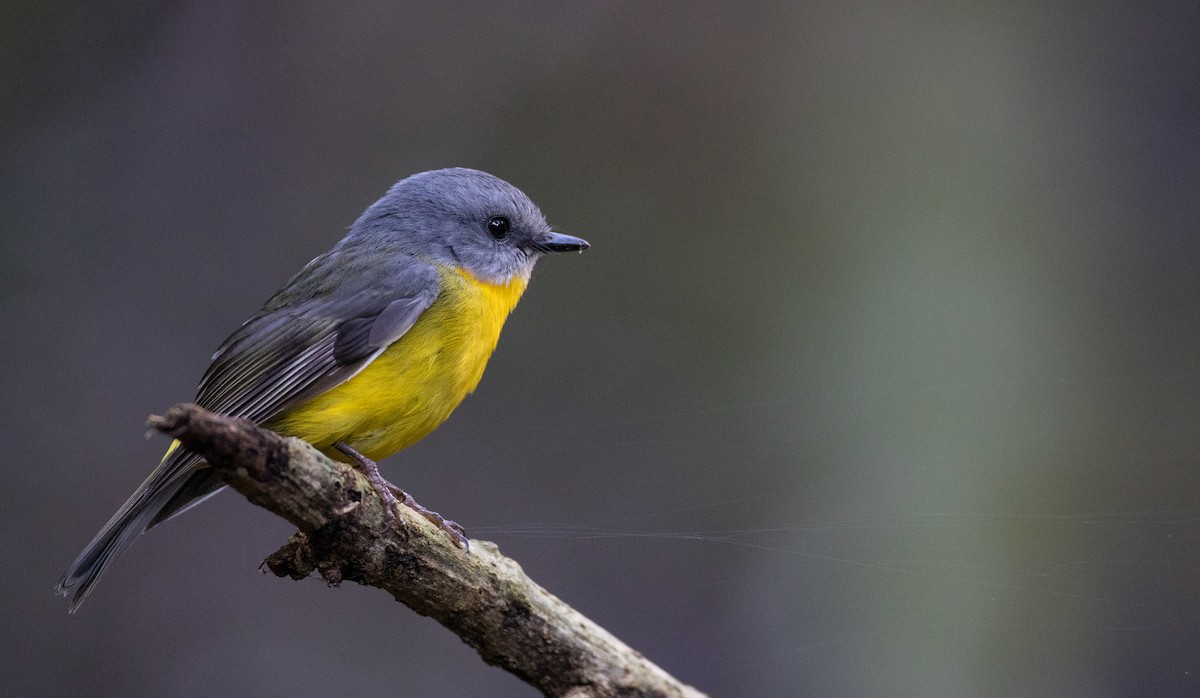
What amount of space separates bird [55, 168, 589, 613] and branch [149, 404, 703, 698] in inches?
5.1

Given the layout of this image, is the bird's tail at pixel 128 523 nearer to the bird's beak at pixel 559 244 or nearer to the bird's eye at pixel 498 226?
the bird's eye at pixel 498 226

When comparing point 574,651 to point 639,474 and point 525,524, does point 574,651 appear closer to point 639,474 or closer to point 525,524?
point 525,524

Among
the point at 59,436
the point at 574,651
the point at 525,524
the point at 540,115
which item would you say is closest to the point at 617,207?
the point at 540,115

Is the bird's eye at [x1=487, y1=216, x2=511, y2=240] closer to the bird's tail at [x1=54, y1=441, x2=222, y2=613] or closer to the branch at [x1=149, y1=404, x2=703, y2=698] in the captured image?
the bird's tail at [x1=54, y1=441, x2=222, y2=613]

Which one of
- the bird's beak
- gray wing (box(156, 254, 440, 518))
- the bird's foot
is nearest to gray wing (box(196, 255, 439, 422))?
gray wing (box(156, 254, 440, 518))

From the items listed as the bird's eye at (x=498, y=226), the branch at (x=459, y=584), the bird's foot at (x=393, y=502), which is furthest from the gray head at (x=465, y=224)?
the branch at (x=459, y=584)

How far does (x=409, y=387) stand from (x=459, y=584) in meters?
0.77

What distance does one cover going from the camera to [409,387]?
3139mm

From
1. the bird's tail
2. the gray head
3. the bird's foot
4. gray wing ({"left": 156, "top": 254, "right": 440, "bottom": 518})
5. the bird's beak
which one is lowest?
the bird's tail

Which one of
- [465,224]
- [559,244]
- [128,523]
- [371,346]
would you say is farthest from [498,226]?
[128,523]

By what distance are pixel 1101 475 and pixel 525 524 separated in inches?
97.9

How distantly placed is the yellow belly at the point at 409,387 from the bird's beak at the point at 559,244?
1.83 ft

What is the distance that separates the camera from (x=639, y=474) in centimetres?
511

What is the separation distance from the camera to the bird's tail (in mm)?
2875
